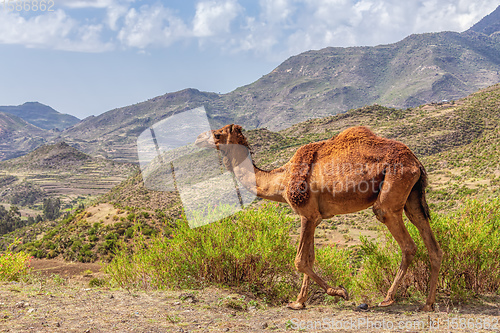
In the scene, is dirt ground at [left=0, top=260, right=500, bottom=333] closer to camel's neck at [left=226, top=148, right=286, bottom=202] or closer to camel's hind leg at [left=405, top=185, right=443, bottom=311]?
camel's hind leg at [left=405, top=185, right=443, bottom=311]

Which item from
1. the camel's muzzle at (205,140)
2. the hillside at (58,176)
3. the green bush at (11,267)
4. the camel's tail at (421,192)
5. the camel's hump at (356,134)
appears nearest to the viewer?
the camel's tail at (421,192)

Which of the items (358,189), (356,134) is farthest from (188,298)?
(356,134)

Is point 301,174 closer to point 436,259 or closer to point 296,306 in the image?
point 296,306

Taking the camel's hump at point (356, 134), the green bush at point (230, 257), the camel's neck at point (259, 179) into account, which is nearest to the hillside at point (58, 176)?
the green bush at point (230, 257)

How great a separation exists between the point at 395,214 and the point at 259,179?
92.6 inches

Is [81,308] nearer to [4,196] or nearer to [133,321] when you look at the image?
[133,321]

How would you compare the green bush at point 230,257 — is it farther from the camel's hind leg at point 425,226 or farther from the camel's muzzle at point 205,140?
the camel's hind leg at point 425,226

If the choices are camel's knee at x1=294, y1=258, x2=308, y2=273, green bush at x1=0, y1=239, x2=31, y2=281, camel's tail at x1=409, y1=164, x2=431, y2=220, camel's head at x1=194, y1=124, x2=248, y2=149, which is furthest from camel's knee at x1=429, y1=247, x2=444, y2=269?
green bush at x1=0, y1=239, x2=31, y2=281

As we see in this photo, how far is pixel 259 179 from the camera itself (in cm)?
641

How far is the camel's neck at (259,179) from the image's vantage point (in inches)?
245

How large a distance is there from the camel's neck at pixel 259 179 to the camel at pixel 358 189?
19 mm

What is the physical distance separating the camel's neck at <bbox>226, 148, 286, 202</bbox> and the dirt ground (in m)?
1.87

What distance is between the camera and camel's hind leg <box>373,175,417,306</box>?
534 centimetres

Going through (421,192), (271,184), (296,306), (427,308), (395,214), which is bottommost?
(427,308)
